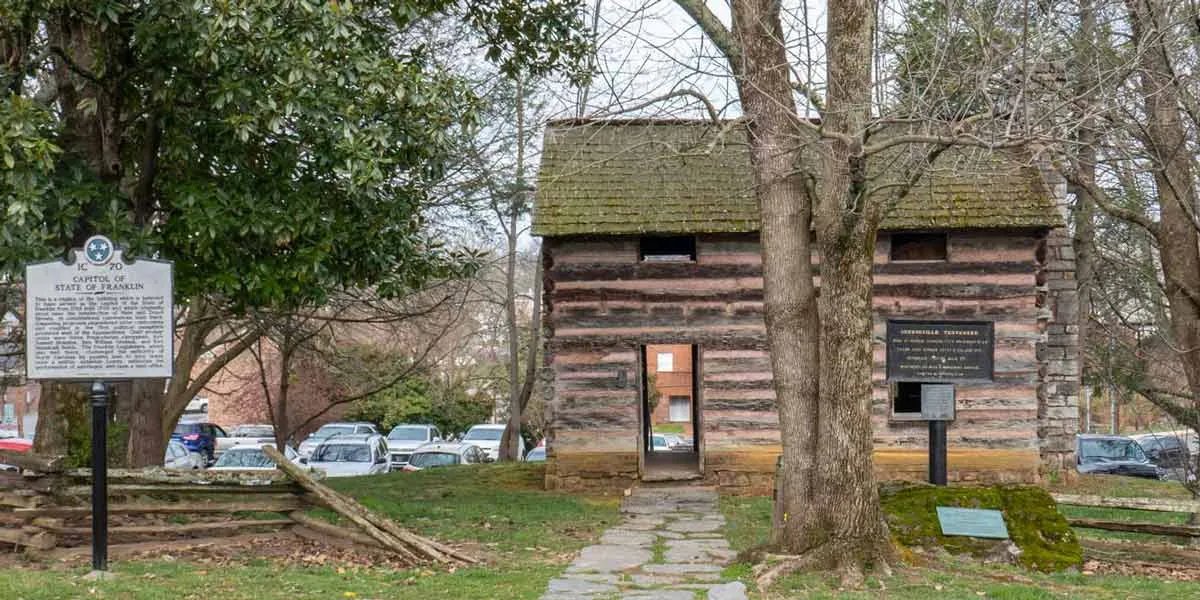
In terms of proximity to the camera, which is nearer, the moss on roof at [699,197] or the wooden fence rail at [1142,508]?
the wooden fence rail at [1142,508]

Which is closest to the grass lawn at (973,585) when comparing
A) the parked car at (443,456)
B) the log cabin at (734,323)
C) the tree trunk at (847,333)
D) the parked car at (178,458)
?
the tree trunk at (847,333)

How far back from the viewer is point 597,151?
1905 cm

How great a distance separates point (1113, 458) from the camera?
29.3 meters

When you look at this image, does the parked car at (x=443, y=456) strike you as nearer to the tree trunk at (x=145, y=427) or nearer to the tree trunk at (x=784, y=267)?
the tree trunk at (x=145, y=427)

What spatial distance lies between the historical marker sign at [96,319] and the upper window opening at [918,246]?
12.0 metres

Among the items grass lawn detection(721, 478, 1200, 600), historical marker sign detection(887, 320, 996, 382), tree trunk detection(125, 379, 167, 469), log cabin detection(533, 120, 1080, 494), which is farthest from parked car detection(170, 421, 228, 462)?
grass lawn detection(721, 478, 1200, 600)

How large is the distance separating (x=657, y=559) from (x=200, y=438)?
34081 mm

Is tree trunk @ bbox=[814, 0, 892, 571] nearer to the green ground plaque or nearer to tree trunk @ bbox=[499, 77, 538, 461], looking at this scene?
the green ground plaque

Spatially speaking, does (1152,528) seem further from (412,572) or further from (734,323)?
(412,572)

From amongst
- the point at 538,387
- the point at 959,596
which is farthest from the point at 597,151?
the point at 538,387

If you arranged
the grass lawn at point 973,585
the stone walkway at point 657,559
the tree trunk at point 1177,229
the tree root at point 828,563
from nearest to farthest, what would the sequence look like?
the grass lawn at point 973,585 < the stone walkway at point 657,559 < the tree root at point 828,563 < the tree trunk at point 1177,229

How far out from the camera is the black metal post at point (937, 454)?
1277cm

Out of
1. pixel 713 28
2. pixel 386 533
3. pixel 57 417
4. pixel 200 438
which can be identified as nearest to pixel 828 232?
pixel 713 28

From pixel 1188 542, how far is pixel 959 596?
4.47 m
